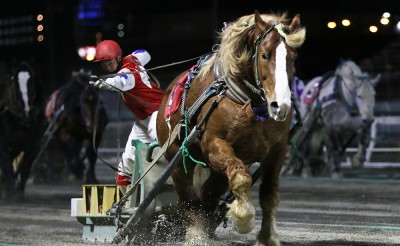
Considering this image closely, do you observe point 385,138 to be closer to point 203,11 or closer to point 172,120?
point 203,11

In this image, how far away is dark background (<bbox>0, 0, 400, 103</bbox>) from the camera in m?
23.5

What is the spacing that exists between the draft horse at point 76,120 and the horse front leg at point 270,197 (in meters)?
11.4

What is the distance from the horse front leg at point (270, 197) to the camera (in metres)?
8.64

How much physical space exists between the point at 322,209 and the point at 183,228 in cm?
490

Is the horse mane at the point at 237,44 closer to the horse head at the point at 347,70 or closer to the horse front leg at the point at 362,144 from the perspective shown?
the horse head at the point at 347,70

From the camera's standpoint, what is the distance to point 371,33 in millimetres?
23891

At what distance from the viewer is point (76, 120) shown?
2094 cm

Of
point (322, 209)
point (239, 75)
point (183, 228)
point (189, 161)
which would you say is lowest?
point (322, 209)

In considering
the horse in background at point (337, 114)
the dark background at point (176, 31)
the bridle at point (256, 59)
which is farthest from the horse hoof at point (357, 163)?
the bridle at point (256, 59)

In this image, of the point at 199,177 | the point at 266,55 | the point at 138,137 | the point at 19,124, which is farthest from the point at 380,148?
the point at 266,55

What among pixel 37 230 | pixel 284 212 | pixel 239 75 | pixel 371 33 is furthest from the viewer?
pixel 371 33

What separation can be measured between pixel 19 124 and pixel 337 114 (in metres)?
6.88

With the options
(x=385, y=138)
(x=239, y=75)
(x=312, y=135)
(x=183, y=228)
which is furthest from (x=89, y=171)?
(x=239, y=75)

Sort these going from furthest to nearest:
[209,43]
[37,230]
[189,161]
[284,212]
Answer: [209,43] < [284,212] < [37,230] < [189,161]
